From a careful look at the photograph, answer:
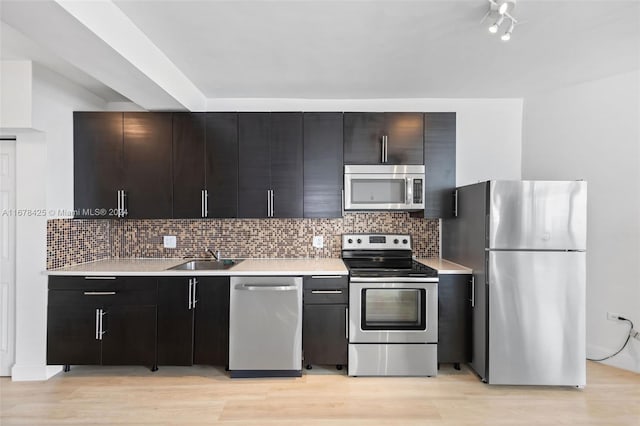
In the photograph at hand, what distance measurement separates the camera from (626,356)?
3023 mm

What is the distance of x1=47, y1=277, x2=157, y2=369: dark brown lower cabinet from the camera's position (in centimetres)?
282

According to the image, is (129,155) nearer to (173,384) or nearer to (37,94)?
(37,94)

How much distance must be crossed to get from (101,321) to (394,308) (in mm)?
2354

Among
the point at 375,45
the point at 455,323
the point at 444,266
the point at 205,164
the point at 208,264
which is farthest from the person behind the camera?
the point at 208,264

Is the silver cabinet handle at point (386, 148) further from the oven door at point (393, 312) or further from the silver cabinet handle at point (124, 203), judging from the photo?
the silver cabinet handle at point (124, 203)

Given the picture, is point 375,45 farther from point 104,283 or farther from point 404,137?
point 104,283

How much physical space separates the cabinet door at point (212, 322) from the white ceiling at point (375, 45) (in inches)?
62.4

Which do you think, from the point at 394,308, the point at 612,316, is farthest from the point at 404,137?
the point at 612,316

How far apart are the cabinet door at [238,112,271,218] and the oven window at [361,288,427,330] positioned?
4.02ft

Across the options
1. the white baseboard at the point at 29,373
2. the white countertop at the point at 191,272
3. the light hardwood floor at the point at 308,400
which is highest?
the white countertop at the point at 191,272

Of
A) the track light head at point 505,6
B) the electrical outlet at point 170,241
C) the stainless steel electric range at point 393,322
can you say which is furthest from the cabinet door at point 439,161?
the electrical outlet at point 170,241

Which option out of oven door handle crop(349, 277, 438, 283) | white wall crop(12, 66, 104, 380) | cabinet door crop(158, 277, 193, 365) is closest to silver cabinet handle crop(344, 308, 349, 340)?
oven door handle crop(349, 277, 438, 283)

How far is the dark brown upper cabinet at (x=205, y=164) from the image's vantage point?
3.19m

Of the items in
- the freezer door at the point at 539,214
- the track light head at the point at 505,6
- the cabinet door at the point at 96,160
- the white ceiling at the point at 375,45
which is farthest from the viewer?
the cabinet door at the point at 96,160
